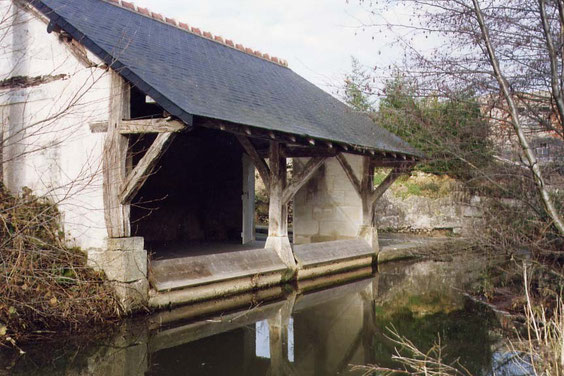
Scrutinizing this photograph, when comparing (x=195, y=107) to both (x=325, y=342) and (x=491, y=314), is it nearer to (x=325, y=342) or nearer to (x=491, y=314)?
(x=325, y=342)

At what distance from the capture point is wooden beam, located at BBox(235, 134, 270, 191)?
22.1 feet

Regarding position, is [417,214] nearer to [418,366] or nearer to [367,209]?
[367,209]

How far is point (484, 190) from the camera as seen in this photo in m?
8.06

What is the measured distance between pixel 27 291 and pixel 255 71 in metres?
6.27

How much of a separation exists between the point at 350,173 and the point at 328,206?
1.04 metres

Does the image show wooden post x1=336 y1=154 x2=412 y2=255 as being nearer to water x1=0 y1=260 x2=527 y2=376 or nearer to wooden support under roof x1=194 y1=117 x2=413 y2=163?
wooden support under roof x1=194 y1=117 x2=413 y2=163

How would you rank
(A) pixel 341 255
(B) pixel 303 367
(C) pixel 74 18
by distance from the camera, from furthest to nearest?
(A) pixel 341 255 → (C) pixel 74 18 → (B) pixel 303 367

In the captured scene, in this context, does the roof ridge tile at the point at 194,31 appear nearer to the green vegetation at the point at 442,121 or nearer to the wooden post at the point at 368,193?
the wooden post at the point at 368,193

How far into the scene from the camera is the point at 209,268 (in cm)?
635

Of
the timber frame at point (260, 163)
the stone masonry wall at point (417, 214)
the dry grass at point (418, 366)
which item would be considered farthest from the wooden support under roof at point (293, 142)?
the stone masonry wall at point (417, 214)

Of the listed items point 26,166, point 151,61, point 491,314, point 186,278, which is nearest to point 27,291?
point 186,278

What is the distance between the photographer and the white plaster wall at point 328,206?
1006 cm

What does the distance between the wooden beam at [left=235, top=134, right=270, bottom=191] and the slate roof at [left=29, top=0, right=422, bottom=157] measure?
39 cm

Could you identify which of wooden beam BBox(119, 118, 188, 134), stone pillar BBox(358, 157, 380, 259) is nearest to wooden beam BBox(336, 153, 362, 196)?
stone pillar BBox(358, 157, 380, 259)
